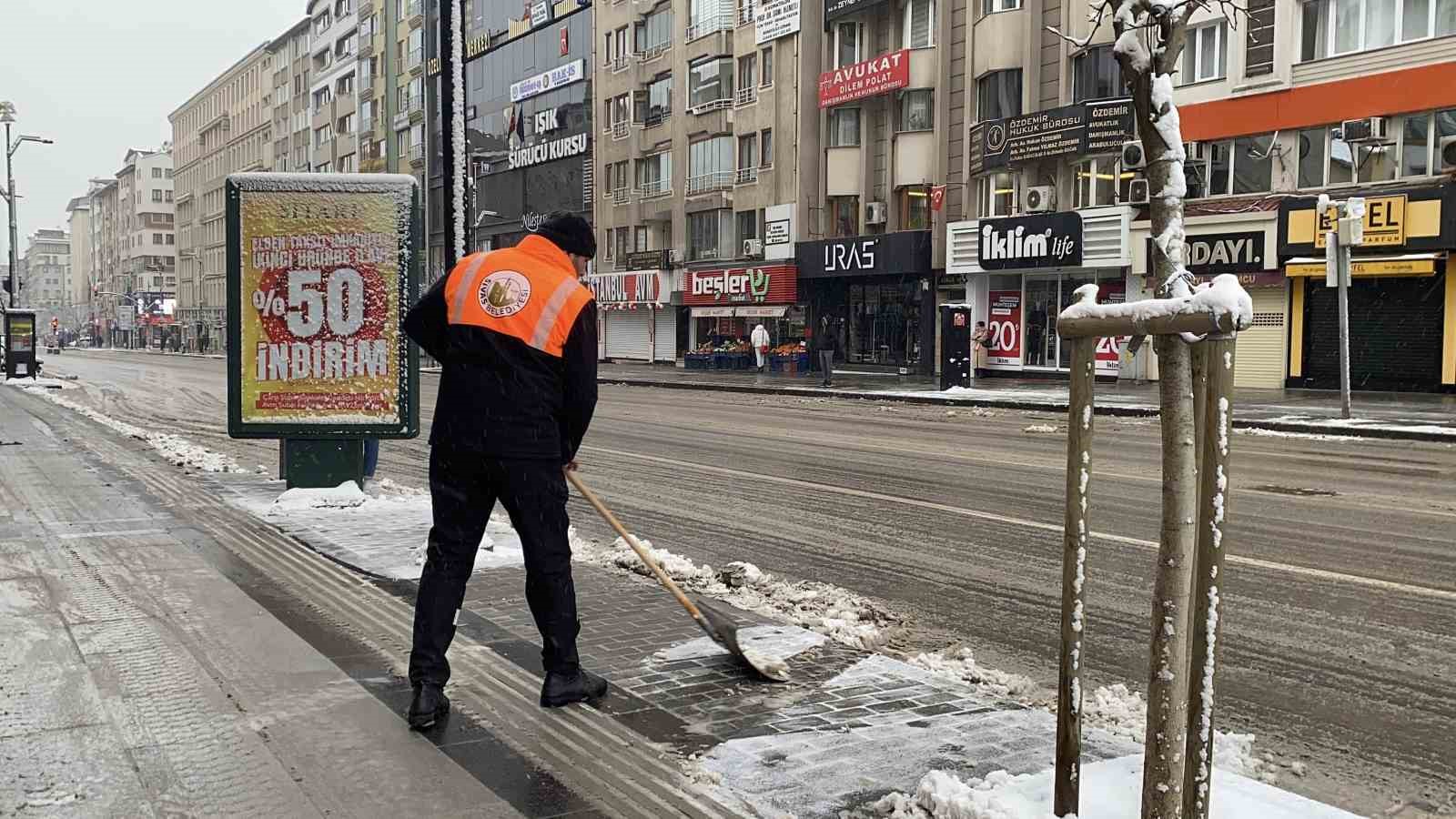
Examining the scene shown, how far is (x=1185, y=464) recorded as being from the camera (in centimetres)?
293

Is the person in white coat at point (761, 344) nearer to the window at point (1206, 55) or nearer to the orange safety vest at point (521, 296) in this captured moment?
the window at point (1206, 55)

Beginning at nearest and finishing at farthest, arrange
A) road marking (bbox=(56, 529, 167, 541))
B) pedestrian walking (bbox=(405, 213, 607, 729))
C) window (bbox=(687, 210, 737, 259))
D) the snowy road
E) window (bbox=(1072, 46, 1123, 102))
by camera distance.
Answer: pedestrian walking (bbox=(405, 213, 607, 729)), the snowy road, road marking (bbox=(56, 529, 167, 541)), window (bbox=(1072, 46, 1123, 102)), window (bbox=(687, 210, 737, 259))

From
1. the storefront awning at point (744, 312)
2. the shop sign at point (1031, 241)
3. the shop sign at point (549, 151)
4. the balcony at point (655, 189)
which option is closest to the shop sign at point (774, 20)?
the balcony at point (655, 189)

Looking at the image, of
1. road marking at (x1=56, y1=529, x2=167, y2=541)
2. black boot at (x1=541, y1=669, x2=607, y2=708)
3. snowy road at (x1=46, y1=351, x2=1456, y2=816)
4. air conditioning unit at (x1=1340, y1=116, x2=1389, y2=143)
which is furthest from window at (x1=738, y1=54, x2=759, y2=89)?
black boot at (x1=541, y1=669, x2=607, y2=708)

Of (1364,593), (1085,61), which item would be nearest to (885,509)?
(1364,593)

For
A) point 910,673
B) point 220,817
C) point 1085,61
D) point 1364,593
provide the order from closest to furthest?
point 220,817 → point 910,673 → point 1364,593 → point 1085,61

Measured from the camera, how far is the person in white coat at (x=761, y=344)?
38.4 meters

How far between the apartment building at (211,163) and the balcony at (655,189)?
60.9 meters

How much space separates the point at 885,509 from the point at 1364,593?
385 centimetres

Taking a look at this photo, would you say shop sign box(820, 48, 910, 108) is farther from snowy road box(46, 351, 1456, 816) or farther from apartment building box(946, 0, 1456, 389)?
snowy road box(46, 351, 1456, 816)

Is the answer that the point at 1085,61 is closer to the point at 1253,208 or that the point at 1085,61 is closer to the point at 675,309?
the point at 1253,208

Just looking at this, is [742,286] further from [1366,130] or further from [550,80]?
[1366,130]

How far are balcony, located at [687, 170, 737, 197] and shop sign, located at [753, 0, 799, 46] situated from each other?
16.4ft

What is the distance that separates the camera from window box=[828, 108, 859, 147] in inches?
1531
